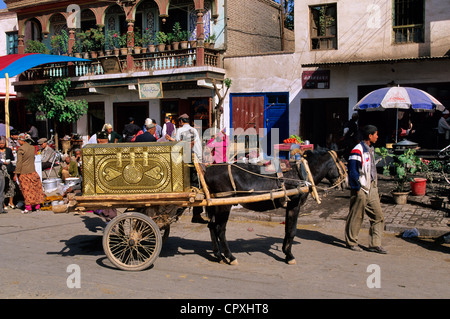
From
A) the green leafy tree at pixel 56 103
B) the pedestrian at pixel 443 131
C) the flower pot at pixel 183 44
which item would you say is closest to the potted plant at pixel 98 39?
the green leafy tree at pixel 56 103

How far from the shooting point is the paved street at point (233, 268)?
5469 millimetres

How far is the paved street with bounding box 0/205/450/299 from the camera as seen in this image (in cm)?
547

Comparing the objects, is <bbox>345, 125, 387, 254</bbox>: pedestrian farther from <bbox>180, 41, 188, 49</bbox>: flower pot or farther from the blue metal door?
<bbox>180, 41, 188, 49</bbox>: flower pot

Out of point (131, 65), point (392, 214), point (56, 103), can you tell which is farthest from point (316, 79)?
point (56, 103)

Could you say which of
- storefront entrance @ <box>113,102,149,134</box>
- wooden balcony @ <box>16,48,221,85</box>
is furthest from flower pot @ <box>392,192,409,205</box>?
storefront entrance @ <box>113,102,149,134</box>

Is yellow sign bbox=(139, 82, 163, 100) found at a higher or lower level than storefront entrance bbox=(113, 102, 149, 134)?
higher

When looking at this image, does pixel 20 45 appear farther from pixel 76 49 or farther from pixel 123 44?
pixel 123 44

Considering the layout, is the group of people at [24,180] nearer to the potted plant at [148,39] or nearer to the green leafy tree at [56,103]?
the green leafy tree at [56,103]

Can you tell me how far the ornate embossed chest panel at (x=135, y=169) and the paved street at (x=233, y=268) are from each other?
3.76 feet

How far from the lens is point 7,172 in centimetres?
1193

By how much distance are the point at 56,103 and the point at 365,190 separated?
52.2ft

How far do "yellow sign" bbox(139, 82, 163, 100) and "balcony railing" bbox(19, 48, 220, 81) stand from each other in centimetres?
62

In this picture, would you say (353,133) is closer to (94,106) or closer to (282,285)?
(282,285)

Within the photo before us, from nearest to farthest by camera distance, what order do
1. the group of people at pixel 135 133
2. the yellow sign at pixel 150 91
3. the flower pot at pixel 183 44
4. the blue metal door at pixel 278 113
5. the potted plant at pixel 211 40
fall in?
the group of people at pixel 135 133 < the blue metal door at pixel 278 113 < the flower pot at pixel 183 44 < the potted plant at pixel 211 40 < the yellow sign at pixel 150 91
